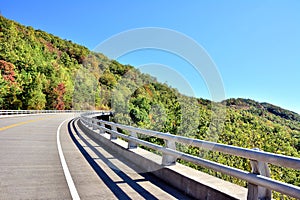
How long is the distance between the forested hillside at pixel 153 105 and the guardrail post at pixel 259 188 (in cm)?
3423

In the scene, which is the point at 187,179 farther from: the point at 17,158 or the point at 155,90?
the point at 155,90

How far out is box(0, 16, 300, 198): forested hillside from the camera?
58.4 metres

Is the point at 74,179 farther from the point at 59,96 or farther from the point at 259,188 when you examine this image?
the point at 59,96

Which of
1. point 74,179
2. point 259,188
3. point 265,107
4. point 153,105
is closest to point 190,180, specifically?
point 259,188

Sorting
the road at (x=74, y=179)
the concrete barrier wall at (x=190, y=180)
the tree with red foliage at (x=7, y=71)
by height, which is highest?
the tree with red foliage at (x=7, y=71)

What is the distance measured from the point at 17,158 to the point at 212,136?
211ft

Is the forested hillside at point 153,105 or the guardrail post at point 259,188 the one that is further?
the forested hillside at point 153,105

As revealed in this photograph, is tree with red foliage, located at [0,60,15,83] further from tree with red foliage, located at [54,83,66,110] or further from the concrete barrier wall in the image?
the concrete barrier wall

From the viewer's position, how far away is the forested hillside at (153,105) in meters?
58.4

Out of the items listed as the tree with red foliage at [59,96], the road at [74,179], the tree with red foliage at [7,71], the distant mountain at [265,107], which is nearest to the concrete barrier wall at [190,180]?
the road at [74,179]

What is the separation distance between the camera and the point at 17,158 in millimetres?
8953

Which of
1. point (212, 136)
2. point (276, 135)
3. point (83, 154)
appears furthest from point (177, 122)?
point (83, 154)

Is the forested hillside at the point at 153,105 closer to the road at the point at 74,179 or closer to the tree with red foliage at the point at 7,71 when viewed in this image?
the tree with red foliage at the point at 7,71

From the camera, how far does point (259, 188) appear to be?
12.6 ft
